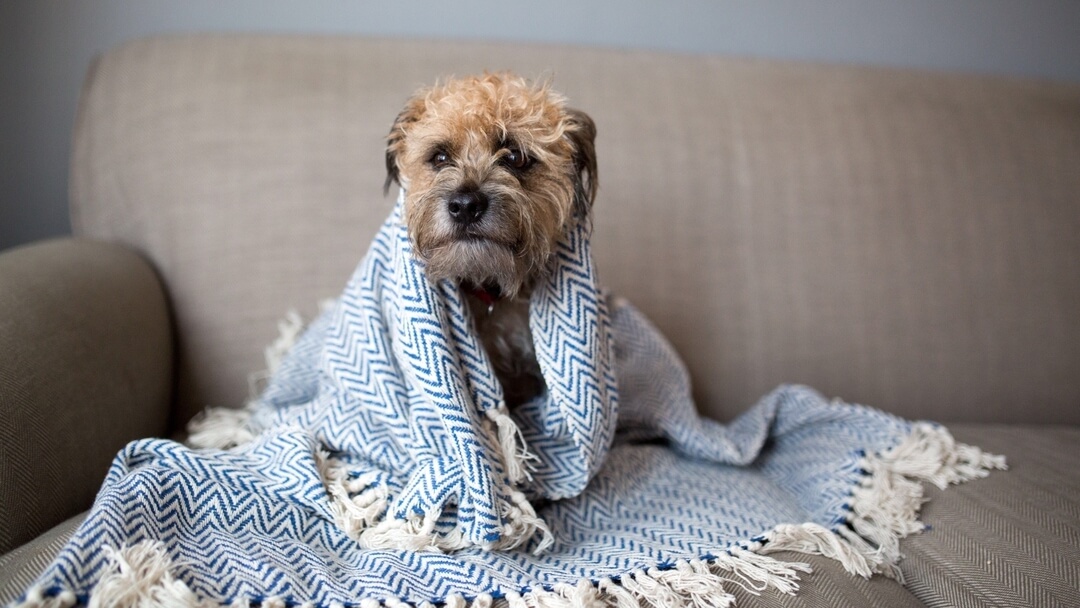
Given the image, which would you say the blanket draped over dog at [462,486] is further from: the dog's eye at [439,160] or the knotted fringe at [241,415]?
the dog's eye at [439,160]

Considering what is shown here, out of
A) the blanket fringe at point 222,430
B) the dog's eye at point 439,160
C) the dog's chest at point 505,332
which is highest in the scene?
the dog's eye at point 439,160

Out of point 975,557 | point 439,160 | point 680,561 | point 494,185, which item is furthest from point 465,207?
point 975,557

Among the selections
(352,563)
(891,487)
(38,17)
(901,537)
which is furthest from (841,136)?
(38,17)

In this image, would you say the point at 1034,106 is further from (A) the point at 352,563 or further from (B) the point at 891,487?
(A) the point at 352,563

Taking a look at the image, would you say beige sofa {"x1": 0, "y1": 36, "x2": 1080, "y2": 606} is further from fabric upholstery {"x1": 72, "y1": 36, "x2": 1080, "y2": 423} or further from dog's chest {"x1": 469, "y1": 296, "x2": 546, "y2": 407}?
dog's chest {"x1": 469, "y1": 296, "x2": 546, "y2": 407}

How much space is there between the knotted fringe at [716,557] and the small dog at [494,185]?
40cm

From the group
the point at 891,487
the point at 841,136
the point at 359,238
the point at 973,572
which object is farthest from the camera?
the point at 841,136

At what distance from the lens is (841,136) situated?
1892mm

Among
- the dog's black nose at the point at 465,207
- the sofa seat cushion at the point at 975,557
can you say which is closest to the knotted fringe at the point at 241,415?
the sofa seat cushion at the point at 975,557

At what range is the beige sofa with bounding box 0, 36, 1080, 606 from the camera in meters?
1.67

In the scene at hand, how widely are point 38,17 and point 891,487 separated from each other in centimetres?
260

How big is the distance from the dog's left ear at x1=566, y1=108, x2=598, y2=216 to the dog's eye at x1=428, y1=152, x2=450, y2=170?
0.79ft

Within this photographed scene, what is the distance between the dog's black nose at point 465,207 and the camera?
3.68 feet

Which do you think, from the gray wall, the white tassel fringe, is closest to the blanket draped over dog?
the white tassel fringe
